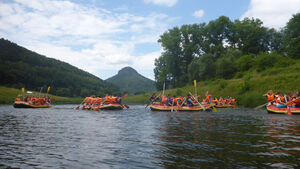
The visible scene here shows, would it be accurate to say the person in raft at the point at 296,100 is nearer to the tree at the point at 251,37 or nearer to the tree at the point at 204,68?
the tree at the point at 204,68

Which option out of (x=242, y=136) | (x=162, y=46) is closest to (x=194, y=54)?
(x=162, y=46)

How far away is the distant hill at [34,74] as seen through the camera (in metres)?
93.2

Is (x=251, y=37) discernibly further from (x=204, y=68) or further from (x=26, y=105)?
(x=26, y=105)

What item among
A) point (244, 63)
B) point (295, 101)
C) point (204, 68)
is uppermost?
point (244, 63)

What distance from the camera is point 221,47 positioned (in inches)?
2562

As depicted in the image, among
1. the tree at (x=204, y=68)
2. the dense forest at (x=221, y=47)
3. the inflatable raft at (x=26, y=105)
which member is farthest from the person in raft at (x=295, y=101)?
the tree at (x=204, y=68)

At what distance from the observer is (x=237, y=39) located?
68.1m

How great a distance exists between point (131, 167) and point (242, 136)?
5.75 metres

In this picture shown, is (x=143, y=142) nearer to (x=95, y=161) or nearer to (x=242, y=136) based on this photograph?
(x=95, y=161)

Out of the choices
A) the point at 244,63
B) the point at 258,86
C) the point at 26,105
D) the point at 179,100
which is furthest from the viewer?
the point at 244,63

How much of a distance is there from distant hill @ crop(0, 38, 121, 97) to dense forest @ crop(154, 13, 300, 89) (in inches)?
1957

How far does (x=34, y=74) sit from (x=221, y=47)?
263ft

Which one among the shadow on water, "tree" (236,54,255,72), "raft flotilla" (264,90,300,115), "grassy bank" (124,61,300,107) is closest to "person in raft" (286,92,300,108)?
"raft flotilla" (264,90,300,115)

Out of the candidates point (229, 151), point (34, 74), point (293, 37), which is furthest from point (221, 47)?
point (34, 74)
